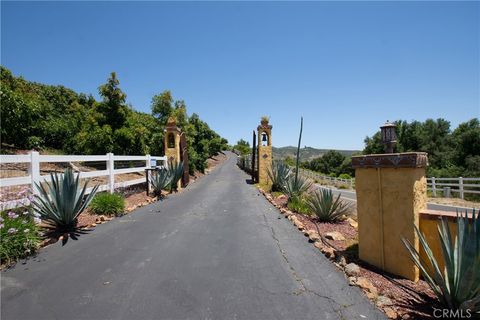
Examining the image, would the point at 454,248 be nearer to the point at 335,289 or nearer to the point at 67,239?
the point at 335,289

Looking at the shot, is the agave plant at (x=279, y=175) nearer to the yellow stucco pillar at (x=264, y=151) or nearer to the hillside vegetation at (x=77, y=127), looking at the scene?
the yellow stucco pillar at (x=264, y=151)

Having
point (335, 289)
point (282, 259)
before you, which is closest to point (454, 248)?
point (335, 289)

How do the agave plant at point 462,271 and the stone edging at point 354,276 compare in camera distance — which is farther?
the stone edging at point 354,276

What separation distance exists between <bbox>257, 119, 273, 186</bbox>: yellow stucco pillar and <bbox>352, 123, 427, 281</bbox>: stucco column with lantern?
12.4 meters

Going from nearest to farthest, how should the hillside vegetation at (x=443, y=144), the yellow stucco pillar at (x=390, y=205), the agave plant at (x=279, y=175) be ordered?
the yellow stucco pillar at (x=390, y=205) < the agave plant at (x=279, y=175) < the hillside vegetation at (x=443, y=144)

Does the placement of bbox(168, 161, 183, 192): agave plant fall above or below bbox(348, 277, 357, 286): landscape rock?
above

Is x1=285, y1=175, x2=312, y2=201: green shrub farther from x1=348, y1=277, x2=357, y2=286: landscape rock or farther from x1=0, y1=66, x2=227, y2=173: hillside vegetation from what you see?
x1=0, y1=66, x2=227, y2=173: hillside vegetation

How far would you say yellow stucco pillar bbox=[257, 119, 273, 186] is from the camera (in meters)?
17.1

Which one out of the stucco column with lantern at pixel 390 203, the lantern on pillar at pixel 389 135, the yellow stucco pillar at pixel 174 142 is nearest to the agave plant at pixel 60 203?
the stucco column with lantern at pixel 390 203

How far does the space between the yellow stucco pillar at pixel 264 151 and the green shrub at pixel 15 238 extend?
13.1 meters

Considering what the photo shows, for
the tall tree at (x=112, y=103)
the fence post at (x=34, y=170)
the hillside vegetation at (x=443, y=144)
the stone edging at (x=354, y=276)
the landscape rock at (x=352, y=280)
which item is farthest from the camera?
the hillside vegetation at (x=443, y=144)

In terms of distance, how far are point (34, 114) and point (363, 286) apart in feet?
54.6

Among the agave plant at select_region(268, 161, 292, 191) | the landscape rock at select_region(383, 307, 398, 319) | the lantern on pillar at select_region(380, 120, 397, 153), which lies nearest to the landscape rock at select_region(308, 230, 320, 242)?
the lantern on pillar at select_region(380, 120, 397, 153)

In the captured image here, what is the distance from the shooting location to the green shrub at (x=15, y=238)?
423 cm
